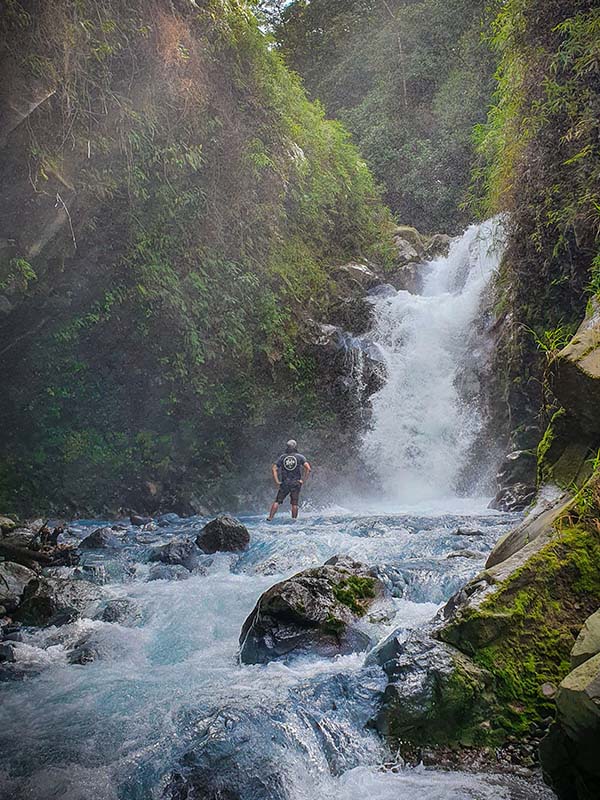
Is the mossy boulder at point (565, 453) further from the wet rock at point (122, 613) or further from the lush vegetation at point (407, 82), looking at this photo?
the lush vegetation at point (407, 82)

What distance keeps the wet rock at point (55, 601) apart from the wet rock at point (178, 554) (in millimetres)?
1236

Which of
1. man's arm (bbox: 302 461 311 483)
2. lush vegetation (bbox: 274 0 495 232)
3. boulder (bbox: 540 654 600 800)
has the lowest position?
boulder (bbox: 540 654 600 800)

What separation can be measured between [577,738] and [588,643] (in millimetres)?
390

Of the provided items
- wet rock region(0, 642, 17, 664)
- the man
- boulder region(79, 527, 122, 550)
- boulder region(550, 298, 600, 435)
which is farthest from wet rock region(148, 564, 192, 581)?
boulder region(550, 298, 600, 435)

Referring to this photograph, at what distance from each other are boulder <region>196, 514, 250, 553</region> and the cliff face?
385 centimetres

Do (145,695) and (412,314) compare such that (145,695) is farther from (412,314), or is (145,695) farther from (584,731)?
(412,314)

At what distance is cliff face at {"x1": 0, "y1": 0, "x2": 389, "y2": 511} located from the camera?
343 inches

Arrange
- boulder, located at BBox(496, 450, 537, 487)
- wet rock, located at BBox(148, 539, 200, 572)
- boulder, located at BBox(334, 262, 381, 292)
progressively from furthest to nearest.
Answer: boulder, located at BBox(334, 262, 381, 292)
boulder, located at BBox(496, 450, 537, 487)
wet rock, located at BBox(148, 539, 200, 572)

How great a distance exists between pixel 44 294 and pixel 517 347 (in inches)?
321

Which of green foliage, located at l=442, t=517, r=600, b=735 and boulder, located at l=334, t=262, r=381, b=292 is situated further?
boulder, located at l=334, t=262, r=381, b=292

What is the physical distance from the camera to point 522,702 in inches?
115

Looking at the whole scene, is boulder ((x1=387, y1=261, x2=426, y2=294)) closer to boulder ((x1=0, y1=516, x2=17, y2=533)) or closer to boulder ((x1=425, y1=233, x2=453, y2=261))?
boulder ((x1=425, y1=233, x2=453, y2=261))

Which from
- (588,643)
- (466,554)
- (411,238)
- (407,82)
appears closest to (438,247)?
(411,238)

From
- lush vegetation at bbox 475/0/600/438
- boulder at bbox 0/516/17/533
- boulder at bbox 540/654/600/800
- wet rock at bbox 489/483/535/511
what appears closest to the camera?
boulder at bbox 540/654/600/800
